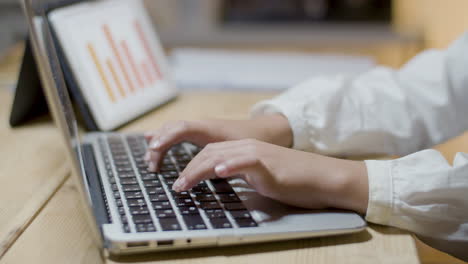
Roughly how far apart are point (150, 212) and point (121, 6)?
1.81ft

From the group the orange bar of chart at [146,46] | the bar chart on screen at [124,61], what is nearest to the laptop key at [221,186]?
the bar chart on screen at [124,61]

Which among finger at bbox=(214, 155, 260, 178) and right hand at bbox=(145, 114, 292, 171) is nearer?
finger at bbox=(214, 155, 260, 178)

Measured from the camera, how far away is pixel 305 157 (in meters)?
0.60

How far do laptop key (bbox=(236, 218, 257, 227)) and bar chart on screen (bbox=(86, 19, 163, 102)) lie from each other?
16.6 inches

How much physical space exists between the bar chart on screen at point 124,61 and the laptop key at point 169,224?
0.40m

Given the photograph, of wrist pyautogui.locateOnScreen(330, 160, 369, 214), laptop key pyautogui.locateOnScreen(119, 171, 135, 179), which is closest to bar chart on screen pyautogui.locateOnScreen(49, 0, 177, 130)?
laptop key pyautogui.locateOnScreen(119, 171, 135, 179)

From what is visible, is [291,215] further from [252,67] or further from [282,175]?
[252,67]

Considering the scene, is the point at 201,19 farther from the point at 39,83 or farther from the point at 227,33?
the point at 39,83

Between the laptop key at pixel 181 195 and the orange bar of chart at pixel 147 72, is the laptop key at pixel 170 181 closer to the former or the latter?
the laptop key at pixel 181 195

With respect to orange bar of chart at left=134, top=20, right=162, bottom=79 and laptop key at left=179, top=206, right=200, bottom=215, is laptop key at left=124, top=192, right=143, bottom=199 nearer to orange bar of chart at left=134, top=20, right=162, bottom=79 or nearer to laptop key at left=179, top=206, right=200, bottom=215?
laptop key at left=179, top=206, right=200, bottom=215

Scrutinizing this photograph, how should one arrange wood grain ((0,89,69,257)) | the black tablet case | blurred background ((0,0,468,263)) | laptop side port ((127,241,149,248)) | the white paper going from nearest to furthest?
laptop side port ((127,241,149,248))
wood grain ((0,89,69,257))
the black tablet case
the white paper
blurred background ((0,0,468,263))

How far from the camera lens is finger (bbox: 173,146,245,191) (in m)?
0.57

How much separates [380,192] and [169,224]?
9.1 inches

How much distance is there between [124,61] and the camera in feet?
3.09
